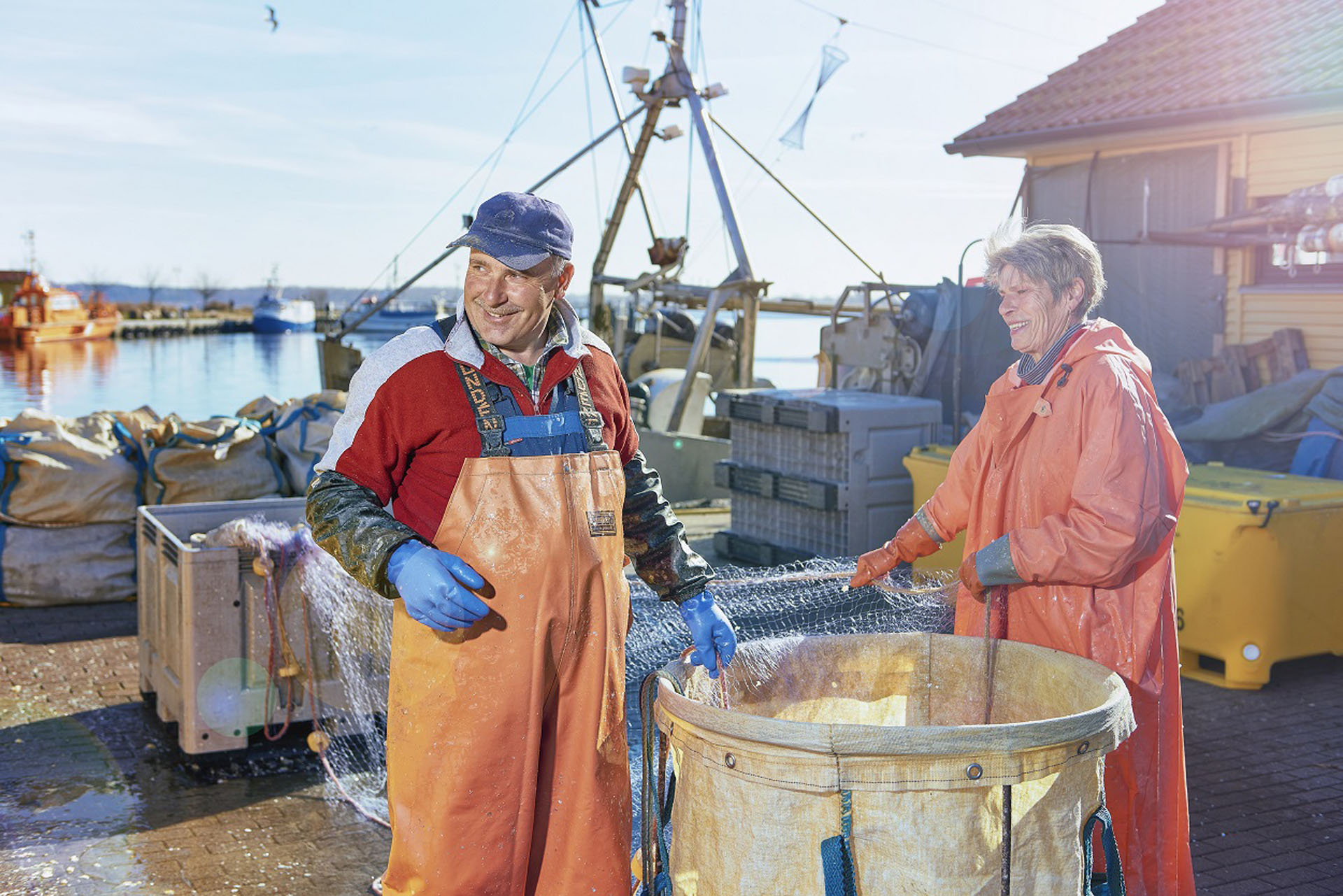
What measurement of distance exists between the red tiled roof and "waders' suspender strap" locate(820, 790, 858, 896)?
9.12 meters

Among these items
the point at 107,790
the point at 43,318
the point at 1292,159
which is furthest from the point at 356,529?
the point at 43,318

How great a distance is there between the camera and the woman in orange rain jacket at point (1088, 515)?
281 centimetres

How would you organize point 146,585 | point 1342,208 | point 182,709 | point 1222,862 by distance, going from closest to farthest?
point 1222,862
point 182,709
point 146,585
point 1342,208

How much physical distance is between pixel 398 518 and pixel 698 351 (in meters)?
9.89

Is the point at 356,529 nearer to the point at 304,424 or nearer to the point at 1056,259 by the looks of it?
the point at 1056,259

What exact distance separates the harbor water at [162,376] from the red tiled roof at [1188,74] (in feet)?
35.0

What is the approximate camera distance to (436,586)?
7.89 feet

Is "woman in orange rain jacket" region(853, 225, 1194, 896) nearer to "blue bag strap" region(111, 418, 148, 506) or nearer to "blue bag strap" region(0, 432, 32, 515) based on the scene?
"blue bag strap" region(111, 418, 148, 506)

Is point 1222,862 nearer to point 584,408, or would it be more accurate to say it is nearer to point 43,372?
point 584,408

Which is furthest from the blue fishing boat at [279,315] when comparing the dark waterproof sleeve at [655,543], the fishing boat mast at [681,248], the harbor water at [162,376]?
the dark waterproof sleeve at [655,543]

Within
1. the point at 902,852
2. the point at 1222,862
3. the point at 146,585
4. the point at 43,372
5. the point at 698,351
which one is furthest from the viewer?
the point at 43,372

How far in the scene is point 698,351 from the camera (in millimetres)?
12477

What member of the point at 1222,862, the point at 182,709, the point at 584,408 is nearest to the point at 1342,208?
the point at 1222,862

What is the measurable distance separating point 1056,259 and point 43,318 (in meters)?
76.0
